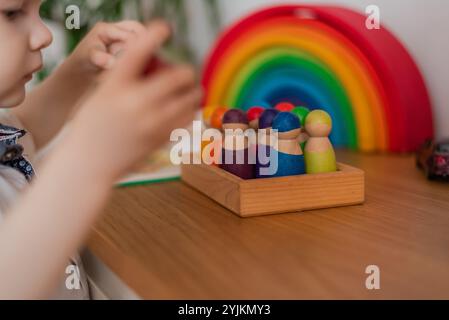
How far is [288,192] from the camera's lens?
628 mm

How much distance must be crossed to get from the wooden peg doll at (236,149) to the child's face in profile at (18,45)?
0.23 m

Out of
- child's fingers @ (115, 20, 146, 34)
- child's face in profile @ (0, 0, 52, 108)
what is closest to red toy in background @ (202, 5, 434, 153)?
child's fingers @ (115, 20, 146, 34)

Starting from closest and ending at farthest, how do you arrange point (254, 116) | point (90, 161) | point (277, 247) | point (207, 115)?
point (90, 161)
point (277, 247)
point (254, 116)
point (207, 115)

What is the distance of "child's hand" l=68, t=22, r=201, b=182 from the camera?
0.41 metres

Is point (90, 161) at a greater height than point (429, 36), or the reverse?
point (429, 36)

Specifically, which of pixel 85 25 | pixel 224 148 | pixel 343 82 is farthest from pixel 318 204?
pixel 85 25

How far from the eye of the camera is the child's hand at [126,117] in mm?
409

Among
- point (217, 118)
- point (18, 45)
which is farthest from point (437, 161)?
point (18, 45)

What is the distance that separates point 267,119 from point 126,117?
284mm

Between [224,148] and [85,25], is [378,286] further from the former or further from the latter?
[85,25]

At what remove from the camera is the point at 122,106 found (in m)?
0.41

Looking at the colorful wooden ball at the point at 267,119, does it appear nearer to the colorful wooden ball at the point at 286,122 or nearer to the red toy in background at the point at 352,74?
the colorful wooden ball at the point at 286,122

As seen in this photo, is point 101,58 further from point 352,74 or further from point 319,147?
point 352,74

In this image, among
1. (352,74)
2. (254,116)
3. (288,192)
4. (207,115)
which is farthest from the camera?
(352,74)
